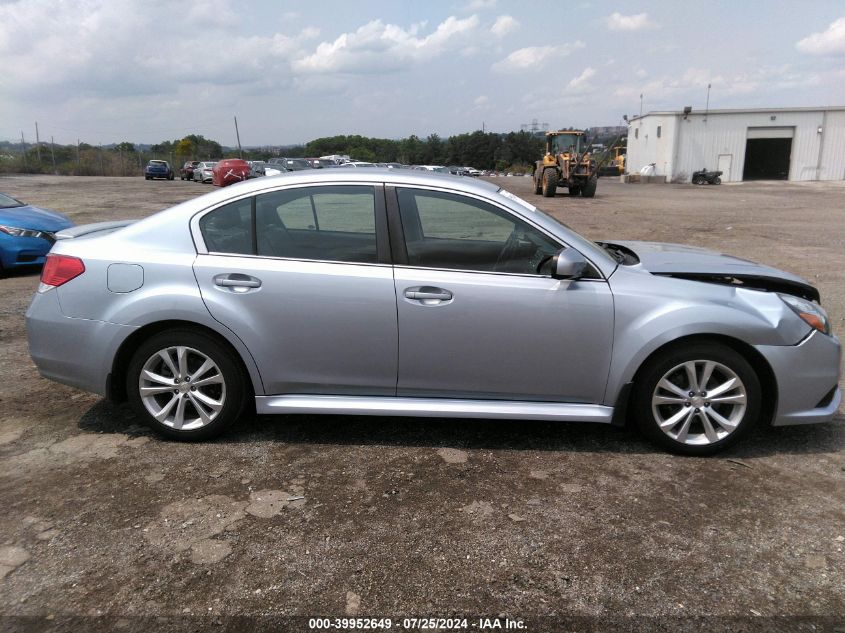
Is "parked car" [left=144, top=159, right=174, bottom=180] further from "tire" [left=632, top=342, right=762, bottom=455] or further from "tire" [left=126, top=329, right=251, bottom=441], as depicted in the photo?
"tire" [left=632, top=342, right=762, bottom=455]

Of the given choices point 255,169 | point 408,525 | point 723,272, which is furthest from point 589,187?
point 408,525

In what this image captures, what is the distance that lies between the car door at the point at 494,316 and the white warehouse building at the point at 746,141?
48.7 m

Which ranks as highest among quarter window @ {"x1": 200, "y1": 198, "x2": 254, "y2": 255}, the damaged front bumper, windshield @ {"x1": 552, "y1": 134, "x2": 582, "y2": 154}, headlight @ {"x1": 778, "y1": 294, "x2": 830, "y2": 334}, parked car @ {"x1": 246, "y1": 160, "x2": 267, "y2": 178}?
windshield @ {"x1": 552, "y1": 134, "x2": 582, "y2": 154}

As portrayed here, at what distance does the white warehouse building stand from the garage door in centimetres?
8

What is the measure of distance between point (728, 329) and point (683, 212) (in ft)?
61.9

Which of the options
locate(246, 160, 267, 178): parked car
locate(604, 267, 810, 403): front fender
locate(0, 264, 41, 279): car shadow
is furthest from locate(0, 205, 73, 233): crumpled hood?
locate(246, 160, 267, 178): parked car

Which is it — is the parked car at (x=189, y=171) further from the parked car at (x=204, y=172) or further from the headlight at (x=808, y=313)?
the headlight at (x=808, y=313)

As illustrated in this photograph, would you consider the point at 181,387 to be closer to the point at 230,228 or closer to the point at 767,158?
the point at 230,228

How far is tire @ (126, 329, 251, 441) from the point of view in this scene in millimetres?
3848

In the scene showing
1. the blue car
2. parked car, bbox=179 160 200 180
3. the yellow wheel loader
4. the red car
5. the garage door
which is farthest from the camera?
the garage door

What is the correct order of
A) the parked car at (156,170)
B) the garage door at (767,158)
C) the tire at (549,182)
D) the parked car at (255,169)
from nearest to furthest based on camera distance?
1. the tire at (549,182)
2. the parked car at (255,169)
3. the parked car at (156,170)
4. the garage door at (767,158)

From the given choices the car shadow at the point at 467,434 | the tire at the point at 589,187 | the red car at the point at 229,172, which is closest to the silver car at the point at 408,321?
the car shadow at the point at 467,434

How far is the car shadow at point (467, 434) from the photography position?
3992 millimetres

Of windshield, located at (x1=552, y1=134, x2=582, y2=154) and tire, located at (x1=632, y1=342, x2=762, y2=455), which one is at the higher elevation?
windshield, located at (x1=552, y1=134, x2=582, y2=154)
